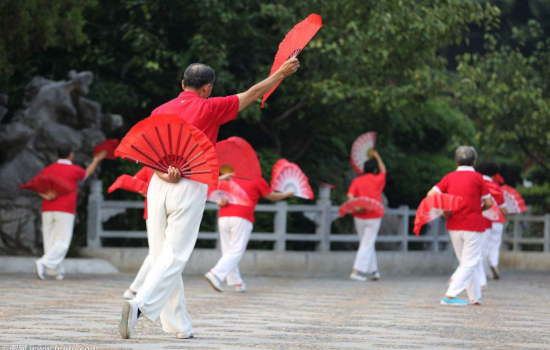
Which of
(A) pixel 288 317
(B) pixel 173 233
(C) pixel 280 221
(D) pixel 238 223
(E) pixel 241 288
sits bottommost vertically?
(E) pixel 241 288

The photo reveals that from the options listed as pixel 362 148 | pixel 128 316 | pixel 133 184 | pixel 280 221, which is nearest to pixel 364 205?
pixel 362 148

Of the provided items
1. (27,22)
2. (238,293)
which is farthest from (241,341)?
(27,22)

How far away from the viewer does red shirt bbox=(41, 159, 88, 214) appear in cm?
1366

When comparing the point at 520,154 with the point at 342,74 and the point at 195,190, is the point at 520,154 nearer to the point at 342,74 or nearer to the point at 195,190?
the point at 342,74

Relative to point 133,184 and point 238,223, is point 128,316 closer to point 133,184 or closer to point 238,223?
point 133,184

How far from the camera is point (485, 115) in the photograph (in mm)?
20703

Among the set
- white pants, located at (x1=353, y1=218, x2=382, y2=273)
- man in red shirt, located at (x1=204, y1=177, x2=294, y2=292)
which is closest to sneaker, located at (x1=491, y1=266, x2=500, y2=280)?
white pants, located at (x1=353, y1=218, x2=382, y2=273)

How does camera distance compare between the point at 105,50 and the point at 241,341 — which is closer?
the point at 241,341

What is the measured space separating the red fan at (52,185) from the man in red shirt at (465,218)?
5336 millimetres

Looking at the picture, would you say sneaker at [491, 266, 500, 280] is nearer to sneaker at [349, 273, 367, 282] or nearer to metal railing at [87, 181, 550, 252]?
metal railing at [87, 181, 550, 252]

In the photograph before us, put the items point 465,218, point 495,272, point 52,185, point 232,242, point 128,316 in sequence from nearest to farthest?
point 128,316 → point 465,218 → point 232,242 → point 52,185 → point 495,272

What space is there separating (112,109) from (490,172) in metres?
8.10

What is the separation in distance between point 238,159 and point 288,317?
317 cm

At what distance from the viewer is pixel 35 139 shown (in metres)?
16.4
